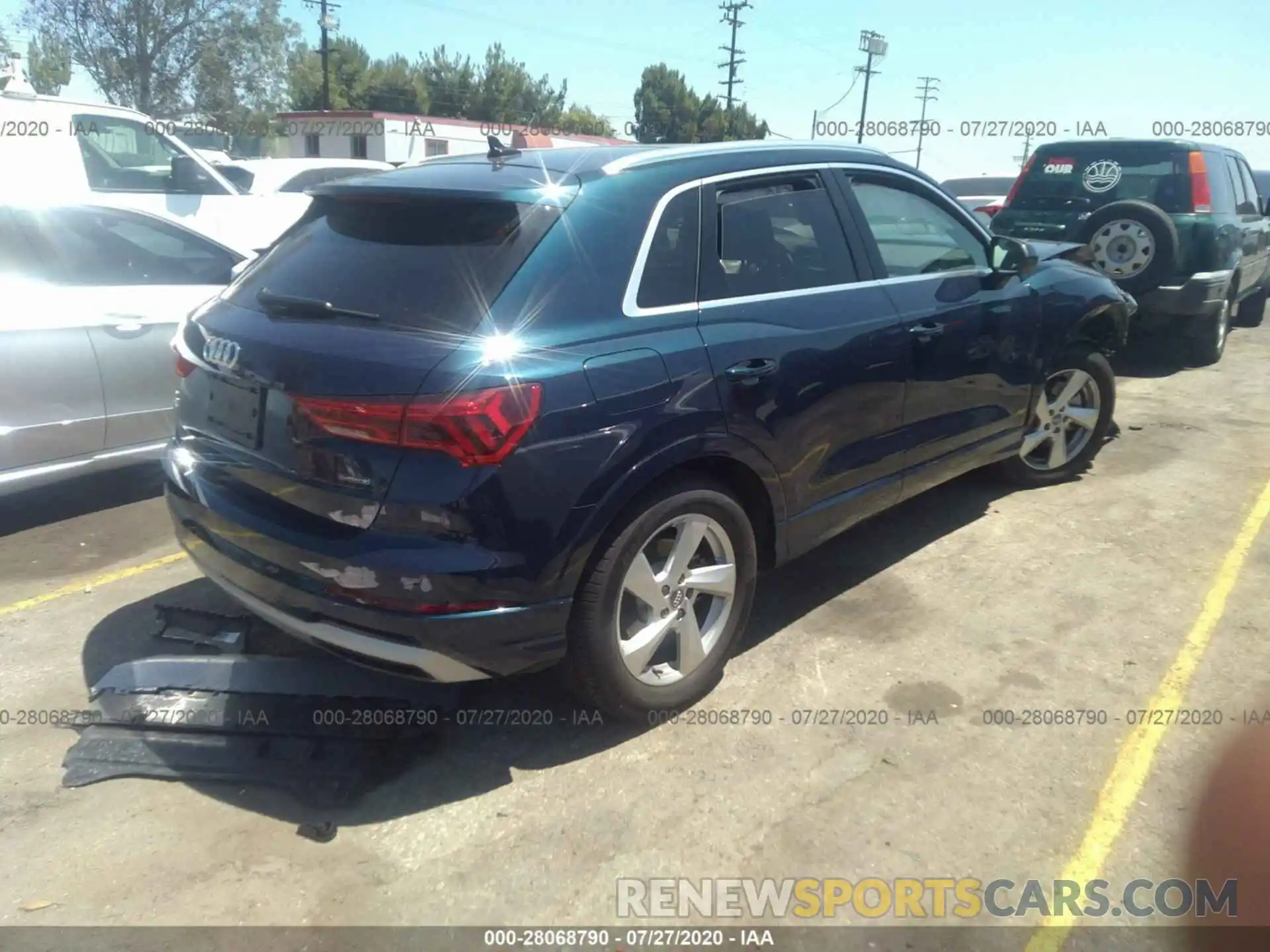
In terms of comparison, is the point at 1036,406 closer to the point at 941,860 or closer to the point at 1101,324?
the point at 1101,324

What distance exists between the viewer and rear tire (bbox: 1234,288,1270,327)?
1173cm

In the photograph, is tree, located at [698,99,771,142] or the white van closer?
A: the white van

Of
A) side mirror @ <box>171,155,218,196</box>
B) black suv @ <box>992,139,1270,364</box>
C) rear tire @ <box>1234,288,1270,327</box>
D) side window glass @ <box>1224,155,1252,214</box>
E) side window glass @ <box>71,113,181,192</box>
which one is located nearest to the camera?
side window glass @ <box>71,113,181,192</box>

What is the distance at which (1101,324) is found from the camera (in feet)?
17.9

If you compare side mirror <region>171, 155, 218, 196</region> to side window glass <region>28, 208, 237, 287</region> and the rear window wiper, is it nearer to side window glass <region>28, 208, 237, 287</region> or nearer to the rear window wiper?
side window glass <region>28, 208, 237, 287</region>

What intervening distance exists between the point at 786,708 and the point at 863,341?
1403mm

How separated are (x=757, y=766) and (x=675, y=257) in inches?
64.8

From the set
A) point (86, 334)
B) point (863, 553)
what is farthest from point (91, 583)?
point (863, 553)

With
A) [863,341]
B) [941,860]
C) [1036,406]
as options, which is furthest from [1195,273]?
[941,860]

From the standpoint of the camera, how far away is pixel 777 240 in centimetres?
362

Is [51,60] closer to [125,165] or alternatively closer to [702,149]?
[125,165]

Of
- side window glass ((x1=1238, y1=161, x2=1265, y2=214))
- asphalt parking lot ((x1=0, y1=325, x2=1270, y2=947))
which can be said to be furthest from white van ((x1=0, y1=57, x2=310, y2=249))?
side window glass ((x1=1238, y1=161, x2=1265, y2=214))

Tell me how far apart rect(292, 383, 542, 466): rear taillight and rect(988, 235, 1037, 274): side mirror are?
9.31ft

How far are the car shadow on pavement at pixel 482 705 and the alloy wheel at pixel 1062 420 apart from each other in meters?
0.81
